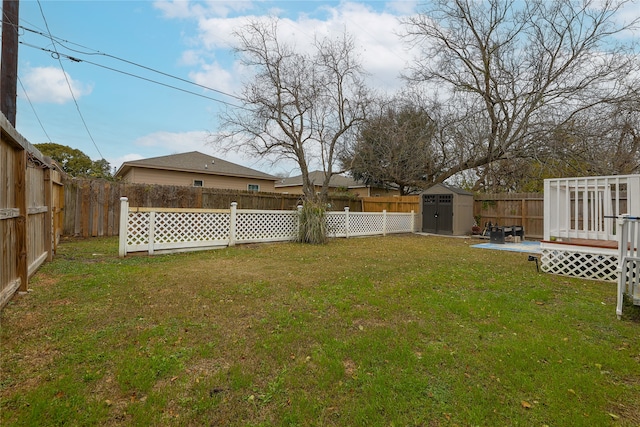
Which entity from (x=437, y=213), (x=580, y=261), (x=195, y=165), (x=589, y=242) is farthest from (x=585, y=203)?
(x=195, y=165)

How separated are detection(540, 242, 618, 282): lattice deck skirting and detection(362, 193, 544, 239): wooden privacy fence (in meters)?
6.63

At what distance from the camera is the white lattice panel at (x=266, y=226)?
872 centimetres

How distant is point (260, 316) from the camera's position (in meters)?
3.25

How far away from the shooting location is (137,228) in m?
6.80

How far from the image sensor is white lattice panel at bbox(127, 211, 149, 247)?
6703mm

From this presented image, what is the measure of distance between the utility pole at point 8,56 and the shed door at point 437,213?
13.2m

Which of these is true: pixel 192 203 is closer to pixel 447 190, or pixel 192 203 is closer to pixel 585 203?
pixel 447 190

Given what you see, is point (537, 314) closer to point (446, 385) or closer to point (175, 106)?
point (446, 385)

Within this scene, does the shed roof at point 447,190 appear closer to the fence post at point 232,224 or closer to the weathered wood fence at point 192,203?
the weathered wood fence at point 192,203

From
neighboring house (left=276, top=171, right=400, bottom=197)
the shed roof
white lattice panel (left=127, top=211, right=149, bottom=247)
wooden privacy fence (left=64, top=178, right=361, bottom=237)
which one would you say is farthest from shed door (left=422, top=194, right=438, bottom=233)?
white lattice panel (left=127, top=211, right=149, bottom=247)

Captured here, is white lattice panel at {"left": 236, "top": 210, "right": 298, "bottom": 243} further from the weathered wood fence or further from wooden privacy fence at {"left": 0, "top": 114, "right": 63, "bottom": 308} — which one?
wooden privacy fence at {"left": 0, "top": 114, "right": 63, "bottom": 308}

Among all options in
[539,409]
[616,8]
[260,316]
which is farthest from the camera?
[616,8]

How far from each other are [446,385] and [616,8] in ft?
53.4

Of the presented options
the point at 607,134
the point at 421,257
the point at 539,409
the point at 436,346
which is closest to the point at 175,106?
the point at 421,257
